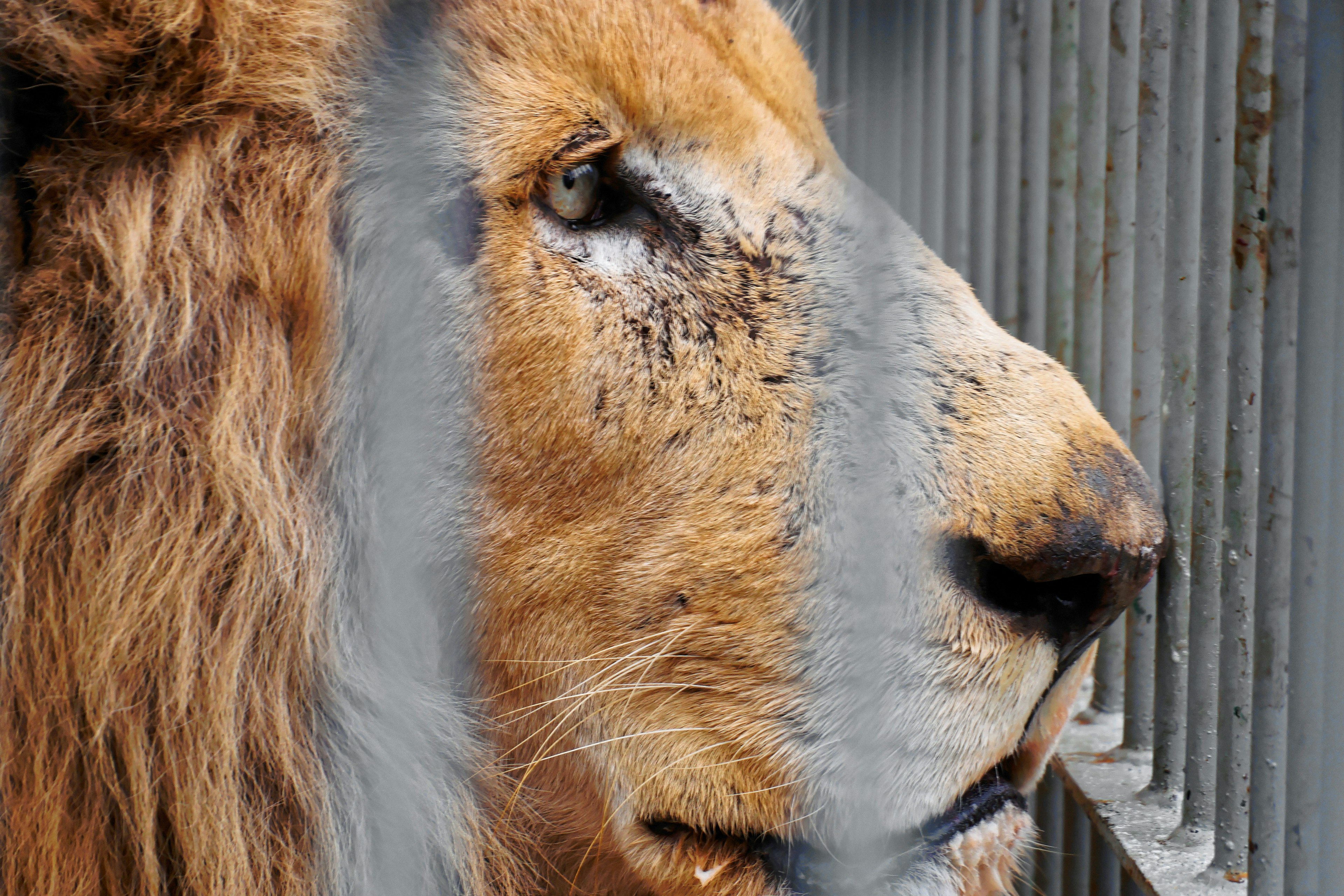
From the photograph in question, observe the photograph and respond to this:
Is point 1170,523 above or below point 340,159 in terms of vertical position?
below

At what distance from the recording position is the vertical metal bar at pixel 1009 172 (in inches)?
79.0

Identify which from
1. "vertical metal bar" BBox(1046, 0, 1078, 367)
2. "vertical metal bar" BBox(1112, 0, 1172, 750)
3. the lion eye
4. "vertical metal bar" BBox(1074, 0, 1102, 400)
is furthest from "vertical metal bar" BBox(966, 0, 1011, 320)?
the lion eye

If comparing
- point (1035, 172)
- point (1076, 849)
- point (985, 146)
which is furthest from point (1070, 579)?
point (985, 146)

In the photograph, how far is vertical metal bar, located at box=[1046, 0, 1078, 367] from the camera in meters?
1.81

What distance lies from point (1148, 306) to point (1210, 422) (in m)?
0.28

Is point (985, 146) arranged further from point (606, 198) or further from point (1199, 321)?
point (606, 198)

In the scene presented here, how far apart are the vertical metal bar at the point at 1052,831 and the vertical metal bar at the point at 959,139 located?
1.07 metres

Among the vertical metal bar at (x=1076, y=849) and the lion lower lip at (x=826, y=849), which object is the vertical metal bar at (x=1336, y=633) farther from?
the vertical metal bar at (x=1076, y=849)

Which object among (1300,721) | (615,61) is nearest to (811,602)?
(1300,721)

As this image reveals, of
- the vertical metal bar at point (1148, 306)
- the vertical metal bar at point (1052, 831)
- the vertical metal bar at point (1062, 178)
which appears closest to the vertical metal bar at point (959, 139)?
the vertical metal bar at point (1062, 178)

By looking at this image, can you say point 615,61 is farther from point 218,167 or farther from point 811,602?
point 811,602

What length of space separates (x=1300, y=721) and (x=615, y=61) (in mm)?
1021

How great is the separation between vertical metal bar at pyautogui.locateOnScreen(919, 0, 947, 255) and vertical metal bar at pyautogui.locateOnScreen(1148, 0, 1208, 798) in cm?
90

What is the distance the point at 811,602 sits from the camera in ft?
3.69
